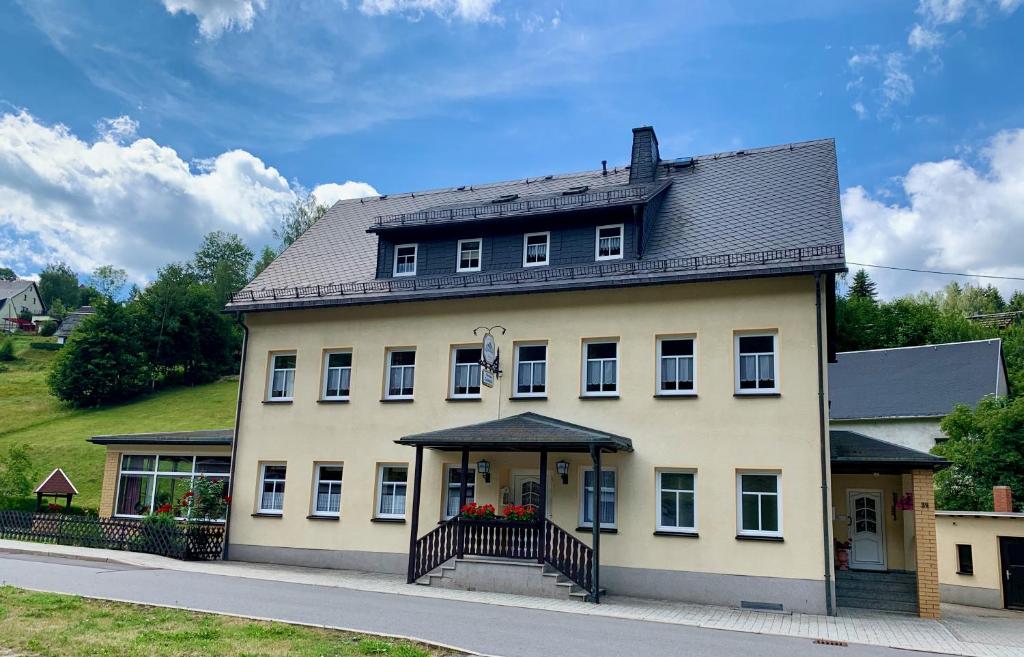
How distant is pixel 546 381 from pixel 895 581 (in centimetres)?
819

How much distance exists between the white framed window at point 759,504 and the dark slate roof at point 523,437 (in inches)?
93.5

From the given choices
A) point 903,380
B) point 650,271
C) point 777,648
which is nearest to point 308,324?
point 650,271

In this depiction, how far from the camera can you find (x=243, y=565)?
63.7ft

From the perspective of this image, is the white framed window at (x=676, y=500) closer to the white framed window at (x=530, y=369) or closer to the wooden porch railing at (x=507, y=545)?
the wooden porch railing at (x=507, y=545)

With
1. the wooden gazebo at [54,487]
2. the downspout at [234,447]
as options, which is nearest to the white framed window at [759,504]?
the downspout at [234,447]

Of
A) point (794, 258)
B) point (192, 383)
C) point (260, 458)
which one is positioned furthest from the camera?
point (192, 383)

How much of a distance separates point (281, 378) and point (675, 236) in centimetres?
1061

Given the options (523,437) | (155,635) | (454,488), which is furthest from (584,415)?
(155,635)

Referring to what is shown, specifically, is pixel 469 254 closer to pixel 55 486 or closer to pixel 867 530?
pixel 867 530

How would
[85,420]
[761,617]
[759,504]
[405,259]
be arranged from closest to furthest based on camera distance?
[761,617] < [759,504] < [405,259] < [85,420]

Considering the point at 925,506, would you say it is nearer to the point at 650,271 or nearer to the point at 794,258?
the point at 794,258

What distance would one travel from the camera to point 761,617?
46.8ft

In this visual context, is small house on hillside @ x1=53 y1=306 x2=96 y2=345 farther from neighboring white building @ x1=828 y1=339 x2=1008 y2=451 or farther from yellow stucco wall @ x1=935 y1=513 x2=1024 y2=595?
yellow stucco wall @ x1=935 y1=513 x2=1024 y2=595

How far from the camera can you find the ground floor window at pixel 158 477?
890 inches
